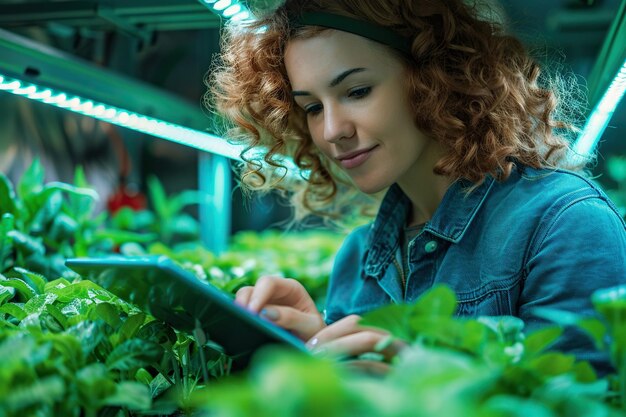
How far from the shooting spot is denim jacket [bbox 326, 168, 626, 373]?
1.01 meters

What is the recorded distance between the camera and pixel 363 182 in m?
1.30

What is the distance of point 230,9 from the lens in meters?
1.26

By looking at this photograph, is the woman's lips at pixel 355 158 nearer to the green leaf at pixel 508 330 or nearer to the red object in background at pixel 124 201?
the green leaf at pixel 508 330

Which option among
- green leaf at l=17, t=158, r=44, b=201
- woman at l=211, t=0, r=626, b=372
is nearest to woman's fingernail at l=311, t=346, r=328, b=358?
woman at l=211, t=0, r=626, b=372

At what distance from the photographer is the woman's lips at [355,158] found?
127 centimetres

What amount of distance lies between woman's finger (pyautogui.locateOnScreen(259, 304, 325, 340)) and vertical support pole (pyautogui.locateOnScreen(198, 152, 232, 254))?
1.92 m

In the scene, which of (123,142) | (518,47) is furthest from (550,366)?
(123,142)

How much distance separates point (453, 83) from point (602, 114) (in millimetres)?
531

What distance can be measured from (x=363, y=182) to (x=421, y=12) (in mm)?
365

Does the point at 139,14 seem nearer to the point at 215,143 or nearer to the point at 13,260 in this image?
the point at 215,143

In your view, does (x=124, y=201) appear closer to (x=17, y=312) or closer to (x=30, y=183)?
(x=30, y=183)

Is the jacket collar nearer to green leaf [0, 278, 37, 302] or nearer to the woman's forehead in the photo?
the woman's forehead

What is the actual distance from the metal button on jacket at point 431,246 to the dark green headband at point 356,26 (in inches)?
15.3

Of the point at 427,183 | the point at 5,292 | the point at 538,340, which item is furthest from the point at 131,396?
the point at 427,183
